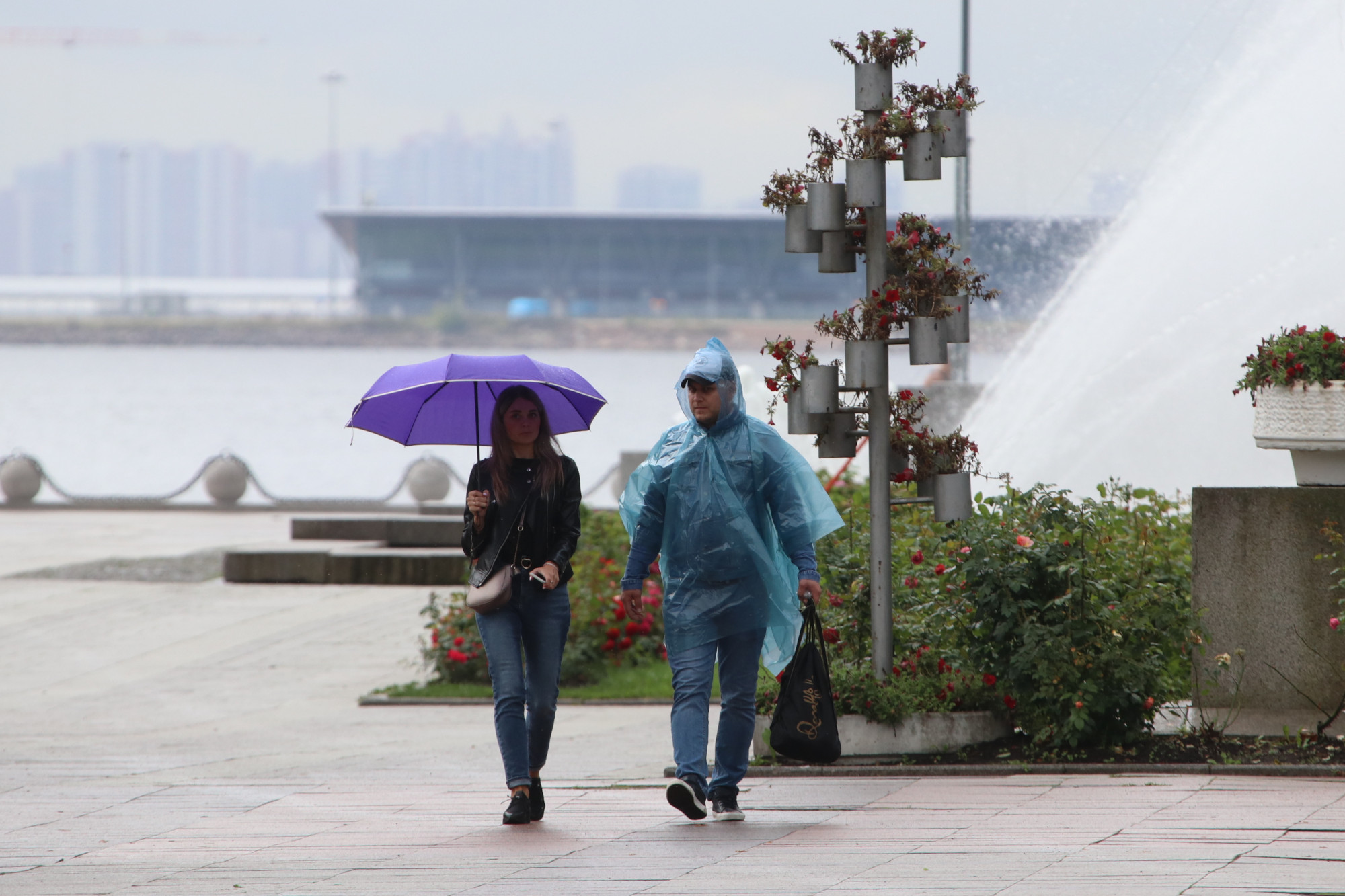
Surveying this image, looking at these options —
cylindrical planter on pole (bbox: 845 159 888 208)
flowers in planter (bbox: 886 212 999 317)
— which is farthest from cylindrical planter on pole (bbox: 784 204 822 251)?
flowers in planter (bbox: 886 212 999 317)

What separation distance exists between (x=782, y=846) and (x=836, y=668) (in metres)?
1.63

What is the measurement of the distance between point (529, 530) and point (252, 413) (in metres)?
61.7

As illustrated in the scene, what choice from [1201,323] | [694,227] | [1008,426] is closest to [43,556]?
[1008,426]

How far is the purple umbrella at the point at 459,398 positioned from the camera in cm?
550

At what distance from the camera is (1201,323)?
1149 centimetres

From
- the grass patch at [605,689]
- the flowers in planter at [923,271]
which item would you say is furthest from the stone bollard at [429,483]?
the flowers in planter at [923,271]

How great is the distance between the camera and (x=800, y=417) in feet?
19.9

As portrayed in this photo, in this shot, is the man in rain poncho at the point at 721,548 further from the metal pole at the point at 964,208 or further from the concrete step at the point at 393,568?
the metal pole at the point at 964,208

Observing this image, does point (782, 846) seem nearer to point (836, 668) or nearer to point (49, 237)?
point (836, 668)

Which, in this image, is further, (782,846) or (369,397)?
(369,397)

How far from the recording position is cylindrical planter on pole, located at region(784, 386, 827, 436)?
603 cm

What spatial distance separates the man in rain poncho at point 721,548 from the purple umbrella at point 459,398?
0.53m

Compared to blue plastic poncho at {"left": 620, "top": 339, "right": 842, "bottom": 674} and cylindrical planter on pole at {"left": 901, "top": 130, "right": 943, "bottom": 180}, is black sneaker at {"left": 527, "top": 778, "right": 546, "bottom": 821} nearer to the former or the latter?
blue plastic poncho at {"left": 620, "top": 339, "right": 842, "bottom": 674}

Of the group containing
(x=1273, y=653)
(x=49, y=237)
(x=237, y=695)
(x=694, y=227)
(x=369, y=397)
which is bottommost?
(x=237, y=695)
